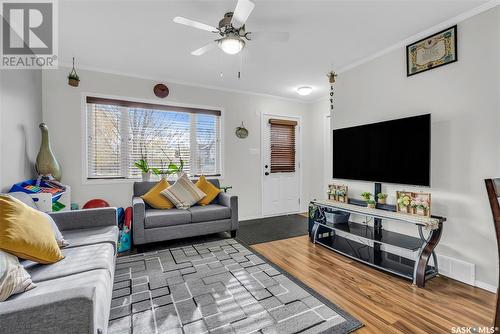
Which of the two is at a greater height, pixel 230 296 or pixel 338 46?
pixel 338 46

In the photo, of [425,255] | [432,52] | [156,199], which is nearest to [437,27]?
[432,52]

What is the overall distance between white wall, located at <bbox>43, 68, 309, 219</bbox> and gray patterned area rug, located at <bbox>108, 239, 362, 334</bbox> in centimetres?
152

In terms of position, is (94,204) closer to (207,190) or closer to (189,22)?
(207,190)

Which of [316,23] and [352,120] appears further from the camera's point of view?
[352,120]

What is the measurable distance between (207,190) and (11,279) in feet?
8.32

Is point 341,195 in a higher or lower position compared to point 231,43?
lower

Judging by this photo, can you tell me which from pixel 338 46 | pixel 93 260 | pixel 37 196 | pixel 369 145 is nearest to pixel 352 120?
pixel 369 145

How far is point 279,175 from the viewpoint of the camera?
4.94m

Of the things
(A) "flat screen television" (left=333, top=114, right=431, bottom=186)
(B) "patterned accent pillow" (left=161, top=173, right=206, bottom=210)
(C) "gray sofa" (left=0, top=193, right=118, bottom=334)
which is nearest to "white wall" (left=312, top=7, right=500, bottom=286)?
(A) "flat screen television" (left=333, top=114, right=431, bottom=186)

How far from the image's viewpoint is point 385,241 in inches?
95.5

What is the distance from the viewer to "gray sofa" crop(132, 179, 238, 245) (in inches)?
113

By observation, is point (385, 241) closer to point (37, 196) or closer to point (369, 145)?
point (369, 145)

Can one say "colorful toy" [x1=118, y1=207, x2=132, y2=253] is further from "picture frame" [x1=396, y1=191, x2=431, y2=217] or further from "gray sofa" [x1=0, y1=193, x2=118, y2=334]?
"picture frame" [x1=396, y1=191, x2=431, y2=217]

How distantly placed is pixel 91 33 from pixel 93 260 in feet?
7.67
